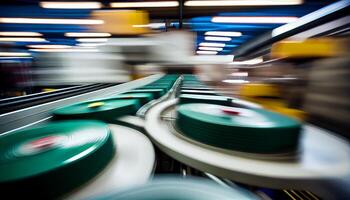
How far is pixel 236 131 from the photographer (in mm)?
817

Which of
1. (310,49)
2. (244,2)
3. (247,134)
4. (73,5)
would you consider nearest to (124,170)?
(247,134)

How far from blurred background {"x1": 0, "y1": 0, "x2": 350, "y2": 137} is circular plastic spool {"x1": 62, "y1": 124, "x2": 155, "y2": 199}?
0.33 m

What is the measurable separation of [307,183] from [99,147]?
0.76 m

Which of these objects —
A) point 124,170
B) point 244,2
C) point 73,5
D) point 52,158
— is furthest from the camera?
point 73,5

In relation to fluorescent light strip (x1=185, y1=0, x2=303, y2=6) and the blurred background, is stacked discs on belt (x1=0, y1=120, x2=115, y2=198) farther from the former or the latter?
fluorescent light strip (x1=185, y1=0, x2=303, y2=6)

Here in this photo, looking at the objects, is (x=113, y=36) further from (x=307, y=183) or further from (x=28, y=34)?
(x=28, y=34)

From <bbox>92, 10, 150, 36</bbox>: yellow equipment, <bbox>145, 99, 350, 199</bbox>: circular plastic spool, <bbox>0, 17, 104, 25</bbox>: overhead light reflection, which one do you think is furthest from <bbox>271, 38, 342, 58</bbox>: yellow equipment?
<bbox>0, 17, 104, 25</bbox>: overhead light reflection

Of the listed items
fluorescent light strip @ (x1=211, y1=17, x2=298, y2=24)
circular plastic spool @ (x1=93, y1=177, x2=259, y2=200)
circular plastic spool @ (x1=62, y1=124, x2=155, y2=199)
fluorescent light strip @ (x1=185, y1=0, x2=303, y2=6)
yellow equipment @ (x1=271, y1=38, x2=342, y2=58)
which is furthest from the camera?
fluorescent light strip @ (x1=211, y1=17, x2=298, y2=24)

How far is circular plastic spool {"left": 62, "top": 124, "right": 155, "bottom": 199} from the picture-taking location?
0.62 metres

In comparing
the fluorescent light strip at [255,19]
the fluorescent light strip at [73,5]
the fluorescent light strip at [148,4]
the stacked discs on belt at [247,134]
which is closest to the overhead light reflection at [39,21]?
the fluorescent light strip at [73,5]

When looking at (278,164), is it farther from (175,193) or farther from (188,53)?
(188,53)

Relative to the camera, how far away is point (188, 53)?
3.13 ft

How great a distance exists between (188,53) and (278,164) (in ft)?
2.09

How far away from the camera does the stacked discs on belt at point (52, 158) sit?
53 cm
